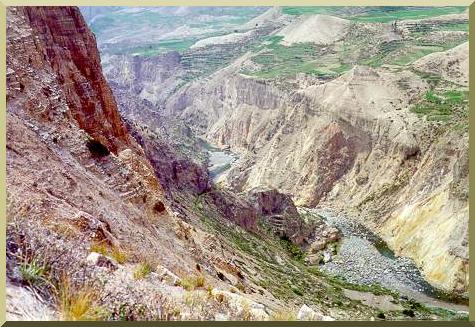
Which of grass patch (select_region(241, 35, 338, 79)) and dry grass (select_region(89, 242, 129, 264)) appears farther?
grass patch (select_region(241, 35, 338, 79))

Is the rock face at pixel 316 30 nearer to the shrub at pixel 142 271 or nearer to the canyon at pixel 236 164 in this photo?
the canyon at pixel 236 164

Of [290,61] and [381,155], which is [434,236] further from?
[290,61]

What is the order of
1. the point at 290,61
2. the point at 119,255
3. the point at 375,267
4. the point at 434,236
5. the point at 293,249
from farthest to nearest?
the point at 290,61, the point at 293,249, the point at 375,267, the point at 434,236, the point at 119,255

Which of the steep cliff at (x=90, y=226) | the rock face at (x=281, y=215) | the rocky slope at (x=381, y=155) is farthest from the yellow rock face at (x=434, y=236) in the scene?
the steep cliff at (x=90, y=226)

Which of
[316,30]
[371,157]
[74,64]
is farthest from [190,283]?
[316,30]

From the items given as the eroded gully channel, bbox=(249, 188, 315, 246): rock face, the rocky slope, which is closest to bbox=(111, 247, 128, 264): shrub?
the eroded gully channel

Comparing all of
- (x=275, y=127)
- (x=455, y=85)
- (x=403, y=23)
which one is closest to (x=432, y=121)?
(x=455, y=85)

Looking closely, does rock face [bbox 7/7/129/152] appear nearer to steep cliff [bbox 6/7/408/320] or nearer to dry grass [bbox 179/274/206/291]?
steep cliff [bbox 6/7/408/320]
